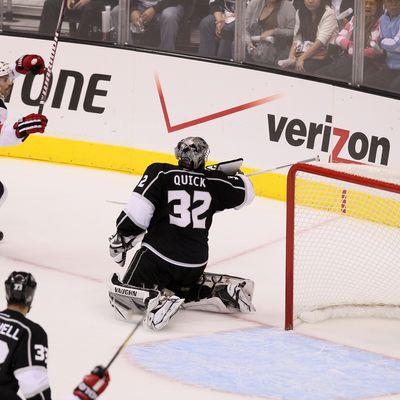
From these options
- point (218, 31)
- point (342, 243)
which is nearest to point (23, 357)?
point (342, 243)

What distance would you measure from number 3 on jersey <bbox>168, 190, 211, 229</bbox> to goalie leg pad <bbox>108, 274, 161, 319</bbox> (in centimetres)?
39

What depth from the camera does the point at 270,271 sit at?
6.61 metres

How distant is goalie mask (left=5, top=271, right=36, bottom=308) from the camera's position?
3.46 metres

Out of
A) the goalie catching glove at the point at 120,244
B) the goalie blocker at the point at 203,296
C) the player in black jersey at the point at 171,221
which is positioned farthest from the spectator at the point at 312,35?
the goalie catching glove at the point at 120,244

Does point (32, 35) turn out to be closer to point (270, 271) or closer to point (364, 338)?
point (270, 271)

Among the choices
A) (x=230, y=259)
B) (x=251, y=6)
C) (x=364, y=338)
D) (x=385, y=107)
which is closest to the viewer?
(x=364, y=338)

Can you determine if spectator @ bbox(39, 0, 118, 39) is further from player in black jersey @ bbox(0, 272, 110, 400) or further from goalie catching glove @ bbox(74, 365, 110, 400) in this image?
goalie catching glove @ bbox(74, 365, 110, 400)

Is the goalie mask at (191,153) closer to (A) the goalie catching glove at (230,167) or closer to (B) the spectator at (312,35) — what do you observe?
(A) the goalie catching glove at (230,167)

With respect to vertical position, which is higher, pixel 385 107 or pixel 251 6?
pixel 251 6

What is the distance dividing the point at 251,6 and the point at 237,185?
2.77 m

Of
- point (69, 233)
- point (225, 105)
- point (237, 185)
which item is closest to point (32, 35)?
point (225, 105)

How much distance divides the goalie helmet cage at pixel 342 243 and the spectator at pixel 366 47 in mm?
1599

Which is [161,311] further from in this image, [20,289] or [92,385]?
[92,385]

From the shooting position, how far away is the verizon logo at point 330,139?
7.64m
